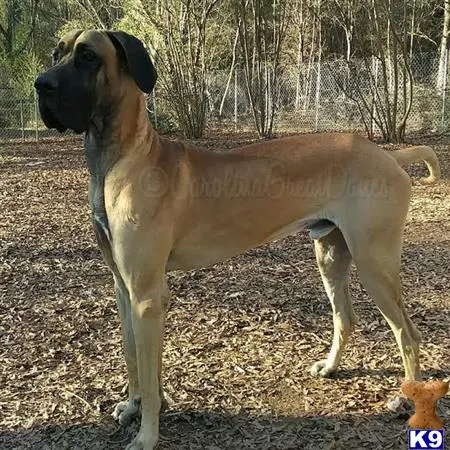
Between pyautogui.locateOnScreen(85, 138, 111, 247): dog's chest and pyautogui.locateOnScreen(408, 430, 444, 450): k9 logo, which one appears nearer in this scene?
pyautogui.locateOnScreen(408, 430, 444, 450): k9 logo

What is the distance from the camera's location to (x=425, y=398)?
225 cm

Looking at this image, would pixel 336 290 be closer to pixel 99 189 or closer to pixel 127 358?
pixel 127 358

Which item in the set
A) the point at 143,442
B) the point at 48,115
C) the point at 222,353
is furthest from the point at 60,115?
the point at 222,353

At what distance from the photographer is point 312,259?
5980 mm

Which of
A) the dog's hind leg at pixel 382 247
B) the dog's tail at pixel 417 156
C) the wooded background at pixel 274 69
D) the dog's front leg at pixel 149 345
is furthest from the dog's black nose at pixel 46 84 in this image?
the wooded background at pixel 274 69

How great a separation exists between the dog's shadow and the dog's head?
1.65 meters

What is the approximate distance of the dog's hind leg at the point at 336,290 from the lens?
367 centimetres

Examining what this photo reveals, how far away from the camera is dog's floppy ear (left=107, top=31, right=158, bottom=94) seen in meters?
2.77

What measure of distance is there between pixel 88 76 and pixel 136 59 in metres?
0.25

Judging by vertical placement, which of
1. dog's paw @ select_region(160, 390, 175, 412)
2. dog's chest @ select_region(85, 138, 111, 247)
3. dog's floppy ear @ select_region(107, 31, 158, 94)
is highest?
dog's floppy ear @ select_region(107, 31, 158, 94)

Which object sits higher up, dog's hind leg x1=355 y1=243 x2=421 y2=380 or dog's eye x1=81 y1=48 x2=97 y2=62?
dog's eye x1=81 y1=48 x2=97 y2=62

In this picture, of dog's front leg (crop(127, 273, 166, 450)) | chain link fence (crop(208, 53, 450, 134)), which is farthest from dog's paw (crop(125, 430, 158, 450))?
A: chain link fence (crop(208, 53, 450, 134))

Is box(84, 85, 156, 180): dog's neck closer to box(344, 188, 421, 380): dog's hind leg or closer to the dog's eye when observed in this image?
the dog's eye

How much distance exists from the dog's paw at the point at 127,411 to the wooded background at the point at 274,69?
12433 millimetres
